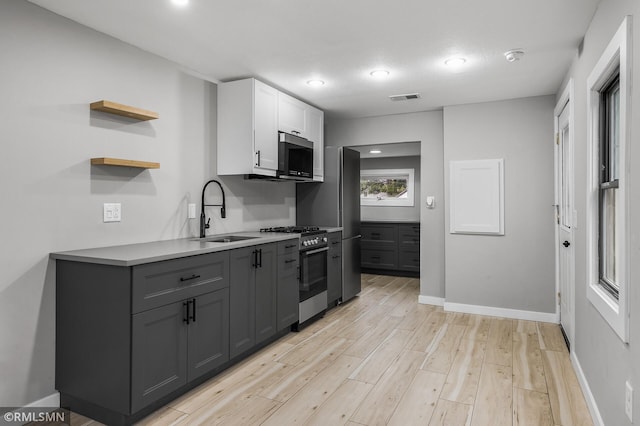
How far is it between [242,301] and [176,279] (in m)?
0.70

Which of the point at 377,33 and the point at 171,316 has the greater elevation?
the point at 377,33

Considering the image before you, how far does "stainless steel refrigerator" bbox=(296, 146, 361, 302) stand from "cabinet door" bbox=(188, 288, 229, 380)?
7.04 feet

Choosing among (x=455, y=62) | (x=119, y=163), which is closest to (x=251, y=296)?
(x=119, y=163)

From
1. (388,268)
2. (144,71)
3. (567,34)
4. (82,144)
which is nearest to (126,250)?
(82,144)

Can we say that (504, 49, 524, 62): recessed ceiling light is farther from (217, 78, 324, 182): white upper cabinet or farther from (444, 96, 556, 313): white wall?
(217, 78, 324, 182): white upper cabinet


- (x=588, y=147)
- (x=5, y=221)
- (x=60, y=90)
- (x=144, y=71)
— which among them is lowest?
(x=5, y=221)

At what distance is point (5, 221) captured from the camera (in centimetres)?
210

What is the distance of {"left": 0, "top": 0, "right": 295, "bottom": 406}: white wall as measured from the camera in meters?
2.13

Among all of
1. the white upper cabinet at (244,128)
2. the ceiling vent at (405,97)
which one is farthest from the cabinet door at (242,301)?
the ceiling vent at (405,97)

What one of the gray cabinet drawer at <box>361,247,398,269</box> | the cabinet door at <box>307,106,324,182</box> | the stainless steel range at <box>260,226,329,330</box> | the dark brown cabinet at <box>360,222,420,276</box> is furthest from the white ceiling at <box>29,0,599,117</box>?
the gray cabinet drawer at <box>361,247,398,269</box>

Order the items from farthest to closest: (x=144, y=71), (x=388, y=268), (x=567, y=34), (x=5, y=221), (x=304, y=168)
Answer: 1. (x=388, y=268)
2. (x=304, y=168)
3. (x=144, y=71)
4. (x=567, y=34)
5. (x=5, y=221)

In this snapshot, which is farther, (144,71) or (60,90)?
(144,71)

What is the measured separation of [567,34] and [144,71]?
9.84 ft

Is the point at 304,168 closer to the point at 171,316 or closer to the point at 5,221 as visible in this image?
the point at 171,316
